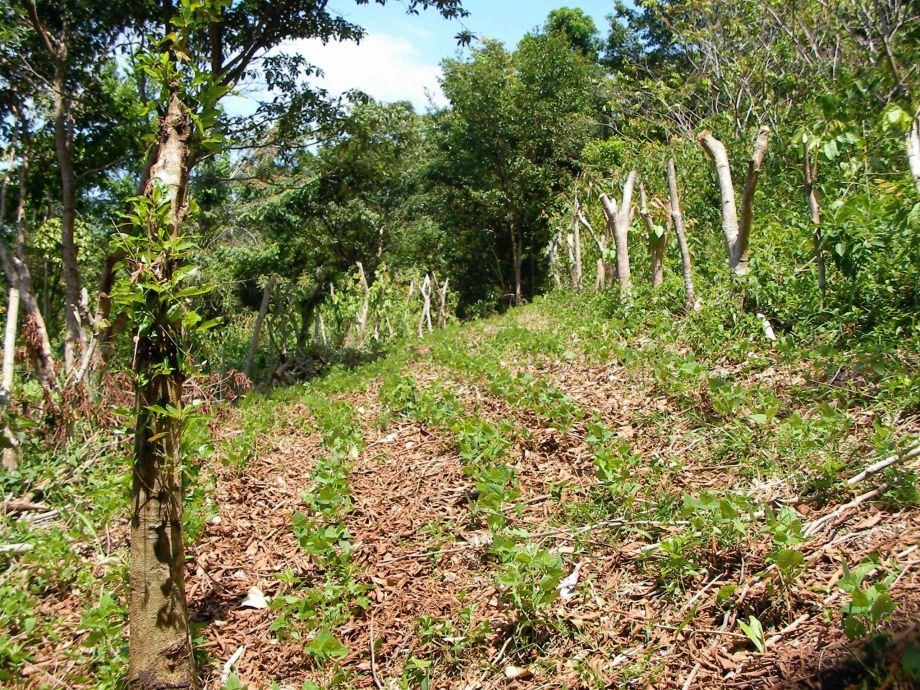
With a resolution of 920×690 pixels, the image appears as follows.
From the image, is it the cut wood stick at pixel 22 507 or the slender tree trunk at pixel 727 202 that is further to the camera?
the slender tree trunk at pixel 727 202

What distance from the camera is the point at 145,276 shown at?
7.29ft

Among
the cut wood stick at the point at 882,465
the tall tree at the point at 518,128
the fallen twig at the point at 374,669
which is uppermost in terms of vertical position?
the tall tree at the point at 518,128

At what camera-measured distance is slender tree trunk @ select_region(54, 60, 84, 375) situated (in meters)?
5.75

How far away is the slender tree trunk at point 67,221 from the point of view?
5.75m

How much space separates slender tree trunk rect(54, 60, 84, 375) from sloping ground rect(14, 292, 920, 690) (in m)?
2.06

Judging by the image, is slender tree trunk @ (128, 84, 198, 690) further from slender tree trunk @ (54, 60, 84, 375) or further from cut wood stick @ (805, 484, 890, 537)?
slender tree trunk @ (54, 60, 84, 375)

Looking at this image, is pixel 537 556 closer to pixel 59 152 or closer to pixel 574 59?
pixel 59 152

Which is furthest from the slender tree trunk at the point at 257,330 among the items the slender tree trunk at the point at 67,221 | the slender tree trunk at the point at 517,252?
the slender tree trunk at the point at 517,252

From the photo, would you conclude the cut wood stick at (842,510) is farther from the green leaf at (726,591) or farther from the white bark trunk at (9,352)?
the white bark trunk at (9,352)

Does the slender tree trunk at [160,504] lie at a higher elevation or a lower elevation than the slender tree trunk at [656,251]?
lower

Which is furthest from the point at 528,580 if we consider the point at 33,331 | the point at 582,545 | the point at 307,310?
the point at 307,310

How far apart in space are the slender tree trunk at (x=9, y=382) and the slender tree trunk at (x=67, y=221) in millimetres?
984

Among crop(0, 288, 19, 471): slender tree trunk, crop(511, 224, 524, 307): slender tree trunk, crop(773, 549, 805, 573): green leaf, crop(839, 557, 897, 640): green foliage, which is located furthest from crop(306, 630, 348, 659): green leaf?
crop(511, 224, 524, 307): slender tree trunk

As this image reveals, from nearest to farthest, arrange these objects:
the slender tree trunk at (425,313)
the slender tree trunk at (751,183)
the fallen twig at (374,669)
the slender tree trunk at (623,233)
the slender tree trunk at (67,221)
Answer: the fallen twig at (374,669), the slender tree trunk at (751,183), the slender tree trunk at (67,221), the slender tree trunk at (623,233), the slender tree trunk at (425,313)
